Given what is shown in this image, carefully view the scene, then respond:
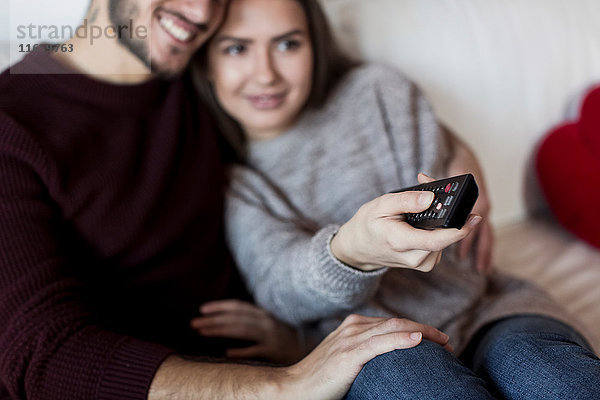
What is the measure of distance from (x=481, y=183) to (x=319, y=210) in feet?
0.90

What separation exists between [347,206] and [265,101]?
0.22m

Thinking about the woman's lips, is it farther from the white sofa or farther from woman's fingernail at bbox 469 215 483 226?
woman's fingernail at bbox 469 215 483 226

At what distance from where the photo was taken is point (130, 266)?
91 cm

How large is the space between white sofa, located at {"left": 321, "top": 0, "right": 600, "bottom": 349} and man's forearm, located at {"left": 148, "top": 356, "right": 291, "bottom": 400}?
626 millimetres

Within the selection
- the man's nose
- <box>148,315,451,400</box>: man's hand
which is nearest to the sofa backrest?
the man's nose

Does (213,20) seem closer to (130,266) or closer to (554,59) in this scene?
(130,266)

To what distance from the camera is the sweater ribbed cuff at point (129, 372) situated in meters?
0.75

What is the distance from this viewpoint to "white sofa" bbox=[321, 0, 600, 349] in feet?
4.05

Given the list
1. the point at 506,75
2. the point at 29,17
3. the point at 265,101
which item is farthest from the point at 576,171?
the point at 29,17

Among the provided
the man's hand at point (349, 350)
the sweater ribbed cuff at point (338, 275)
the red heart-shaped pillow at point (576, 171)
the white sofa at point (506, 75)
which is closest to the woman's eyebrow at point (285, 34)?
the white sofa at point (506, 75)

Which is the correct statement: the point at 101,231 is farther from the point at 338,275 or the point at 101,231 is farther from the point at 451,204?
the point at 451,204

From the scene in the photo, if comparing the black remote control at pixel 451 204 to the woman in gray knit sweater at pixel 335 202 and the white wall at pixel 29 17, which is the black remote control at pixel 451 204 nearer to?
the woman in gray knit sweater at pixel 335 202

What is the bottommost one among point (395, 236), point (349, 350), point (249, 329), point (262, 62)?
point (249, 329)

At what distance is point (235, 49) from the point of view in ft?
3.34
